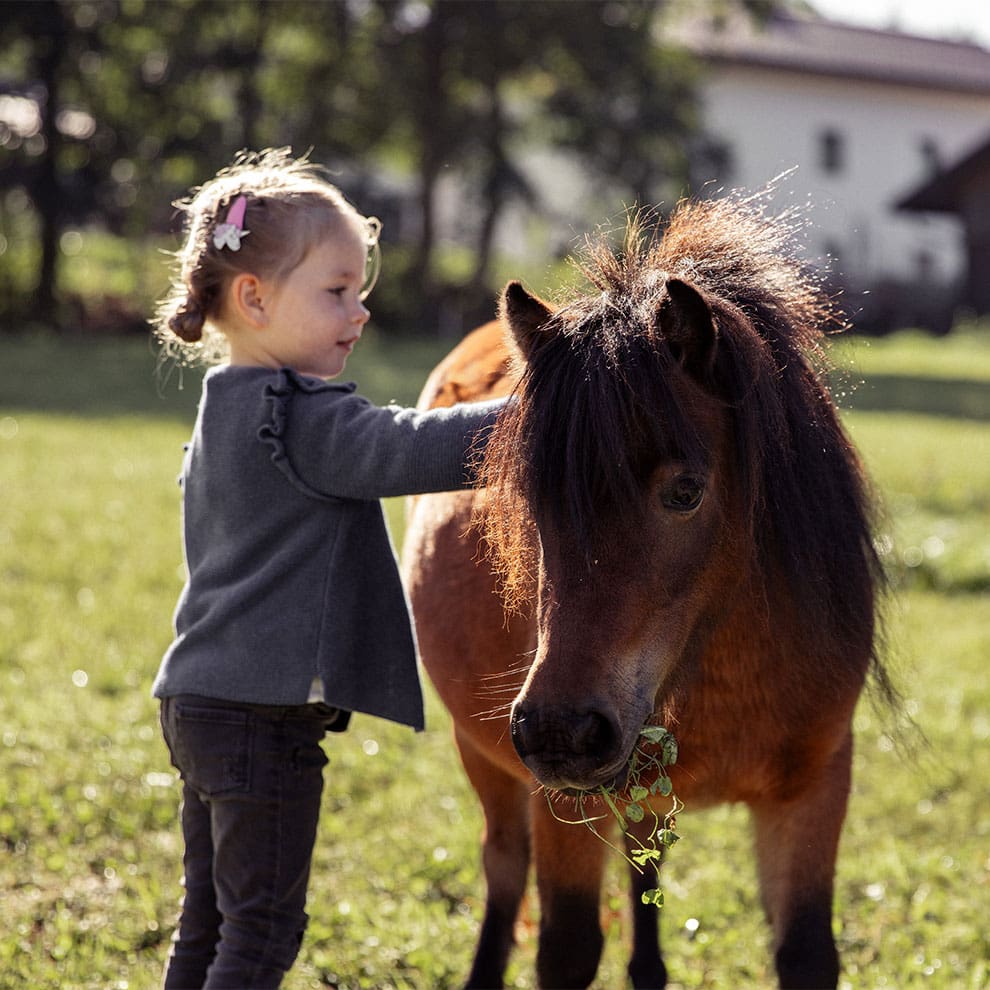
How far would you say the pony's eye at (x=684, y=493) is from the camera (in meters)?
2.13

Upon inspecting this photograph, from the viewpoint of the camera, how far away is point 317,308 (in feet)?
8.74

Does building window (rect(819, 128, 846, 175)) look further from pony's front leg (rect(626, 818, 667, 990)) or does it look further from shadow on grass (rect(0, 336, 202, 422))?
pony's front leg (rect(626, 818, 667, 990))

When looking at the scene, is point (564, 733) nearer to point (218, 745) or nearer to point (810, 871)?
point (218, 745)

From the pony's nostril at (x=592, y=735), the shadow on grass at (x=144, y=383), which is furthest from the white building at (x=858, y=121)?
the pony's nostril at (x=592, y=735)

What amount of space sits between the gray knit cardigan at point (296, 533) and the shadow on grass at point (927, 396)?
1348cm

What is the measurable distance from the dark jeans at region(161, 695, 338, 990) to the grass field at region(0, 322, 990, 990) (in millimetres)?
851

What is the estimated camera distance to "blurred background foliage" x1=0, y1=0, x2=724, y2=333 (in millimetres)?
24688

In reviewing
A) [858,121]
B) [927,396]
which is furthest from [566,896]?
[858,121]

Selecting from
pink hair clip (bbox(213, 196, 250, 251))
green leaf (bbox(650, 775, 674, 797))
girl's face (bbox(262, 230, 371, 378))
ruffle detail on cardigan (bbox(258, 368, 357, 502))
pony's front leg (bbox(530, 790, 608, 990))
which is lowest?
pony's front leg (bbox(530, 790, 608, 990))

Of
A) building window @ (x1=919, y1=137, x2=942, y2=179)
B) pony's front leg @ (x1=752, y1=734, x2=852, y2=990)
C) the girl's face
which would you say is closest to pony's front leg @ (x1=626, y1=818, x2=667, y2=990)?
pony's front leg @ (x1=752, y1=734, x2=852, y2=990)

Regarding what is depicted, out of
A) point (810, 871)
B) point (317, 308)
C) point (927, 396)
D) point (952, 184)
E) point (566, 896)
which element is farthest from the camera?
point (952, 184)

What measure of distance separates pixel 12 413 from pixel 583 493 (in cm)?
1284

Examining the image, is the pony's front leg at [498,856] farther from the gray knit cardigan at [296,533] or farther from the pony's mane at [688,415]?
the pony's mane at [688,415]

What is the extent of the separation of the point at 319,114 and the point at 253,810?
2691cm
